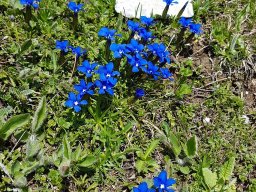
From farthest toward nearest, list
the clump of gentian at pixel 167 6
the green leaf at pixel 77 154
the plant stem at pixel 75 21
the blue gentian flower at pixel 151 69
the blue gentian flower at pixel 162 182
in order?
the clump of gentian at pixel 167 6
the plant stem at pixel 75 21
the blue gentian flower at pixel 151 69
the green leaf at pixel 77 154
the blue gentian flower at pixel 162 182

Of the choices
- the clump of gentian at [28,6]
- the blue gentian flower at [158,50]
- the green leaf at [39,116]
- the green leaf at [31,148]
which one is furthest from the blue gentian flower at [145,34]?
the green leaf at [31,148]

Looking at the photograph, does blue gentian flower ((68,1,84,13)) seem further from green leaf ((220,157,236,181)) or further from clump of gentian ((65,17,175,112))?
green leaf ((220,157,236,181))

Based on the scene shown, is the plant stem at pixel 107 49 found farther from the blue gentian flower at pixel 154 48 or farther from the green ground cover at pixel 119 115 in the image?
the blue gentian flower at pixel 154 48

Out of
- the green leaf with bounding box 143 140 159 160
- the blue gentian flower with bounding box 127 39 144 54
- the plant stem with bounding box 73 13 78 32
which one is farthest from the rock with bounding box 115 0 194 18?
the green leaf with bounding box 143 140 159 160

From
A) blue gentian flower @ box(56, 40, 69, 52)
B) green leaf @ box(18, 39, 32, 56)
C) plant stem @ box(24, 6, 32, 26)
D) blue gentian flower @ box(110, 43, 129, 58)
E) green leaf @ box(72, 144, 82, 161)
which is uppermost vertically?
plant stem @ box(24, 6, 32, 26)

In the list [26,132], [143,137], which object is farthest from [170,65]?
[26,132]

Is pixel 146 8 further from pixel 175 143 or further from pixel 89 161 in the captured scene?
pixel 89 161
